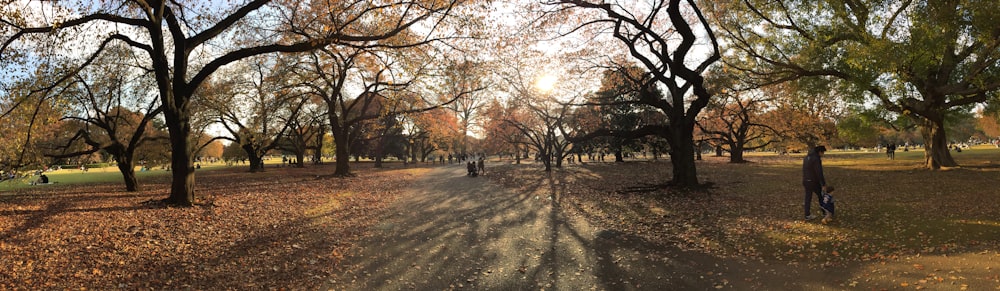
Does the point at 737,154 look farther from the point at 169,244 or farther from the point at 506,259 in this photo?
the point at 169,244

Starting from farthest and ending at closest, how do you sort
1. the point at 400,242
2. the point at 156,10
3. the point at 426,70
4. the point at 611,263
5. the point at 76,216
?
the point at 426,70
the point at 156,10
the point at 76,216
the point at 400,242
the point at 611,263

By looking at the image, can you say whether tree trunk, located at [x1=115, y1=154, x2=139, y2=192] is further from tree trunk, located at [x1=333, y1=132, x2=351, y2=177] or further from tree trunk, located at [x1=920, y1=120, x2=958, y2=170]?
tree trunk, located at [x1=920, y1=120, x2=958, y2=170]

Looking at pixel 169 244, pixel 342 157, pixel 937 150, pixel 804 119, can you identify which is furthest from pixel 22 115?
pixel 804 119

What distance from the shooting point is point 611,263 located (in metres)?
6.51

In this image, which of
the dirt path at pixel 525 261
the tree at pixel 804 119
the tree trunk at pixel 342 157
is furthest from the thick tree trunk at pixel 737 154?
the dirt path at pixel 525 261

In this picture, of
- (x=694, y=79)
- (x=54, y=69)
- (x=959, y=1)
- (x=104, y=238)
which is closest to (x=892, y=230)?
(x=694, y=79)

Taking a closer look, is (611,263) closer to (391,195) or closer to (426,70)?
(391,195)

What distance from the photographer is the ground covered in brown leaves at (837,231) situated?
5.32 m

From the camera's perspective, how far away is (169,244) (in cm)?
723

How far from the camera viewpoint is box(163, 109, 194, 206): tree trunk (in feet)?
35.7

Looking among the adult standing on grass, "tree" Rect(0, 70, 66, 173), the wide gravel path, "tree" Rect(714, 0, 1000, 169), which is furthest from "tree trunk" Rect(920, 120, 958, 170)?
"tree" Rect(0, 70, 66, 173)

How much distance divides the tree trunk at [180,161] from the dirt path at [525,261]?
18.0 feet

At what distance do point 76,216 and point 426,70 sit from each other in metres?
11.8

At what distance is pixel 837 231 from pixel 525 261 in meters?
5.77
